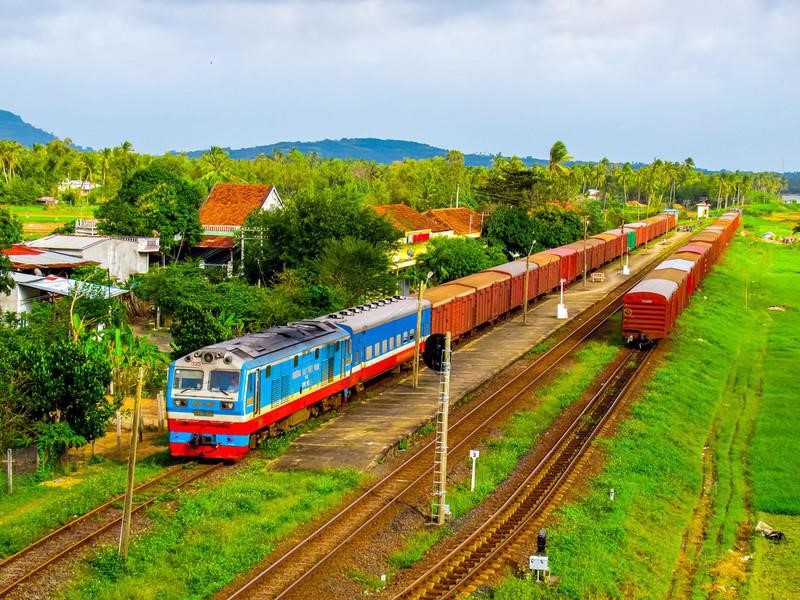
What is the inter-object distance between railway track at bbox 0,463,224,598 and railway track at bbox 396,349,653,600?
7.50 m

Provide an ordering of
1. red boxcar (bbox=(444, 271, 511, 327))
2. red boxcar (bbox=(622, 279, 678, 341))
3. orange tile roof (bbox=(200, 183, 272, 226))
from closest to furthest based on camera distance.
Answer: red boxcar (bbox=(622, 279, 678, 341)), red boxcar (bbox=(444, 271, 511, 327)), orange tile roof (bbox=(200, 183, 272, 226))

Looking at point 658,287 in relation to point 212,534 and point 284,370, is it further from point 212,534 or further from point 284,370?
point 212,534

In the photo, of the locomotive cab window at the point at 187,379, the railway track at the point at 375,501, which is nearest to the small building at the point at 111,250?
the railway track at the point at 375,501

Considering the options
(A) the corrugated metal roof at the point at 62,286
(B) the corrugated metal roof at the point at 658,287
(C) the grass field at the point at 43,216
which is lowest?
(C) the grass field at the point at 43,216

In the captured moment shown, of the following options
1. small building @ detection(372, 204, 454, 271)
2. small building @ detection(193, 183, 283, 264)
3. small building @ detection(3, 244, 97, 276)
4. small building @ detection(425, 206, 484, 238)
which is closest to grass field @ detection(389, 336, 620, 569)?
small building @ detection(372, 204, 454, 271)

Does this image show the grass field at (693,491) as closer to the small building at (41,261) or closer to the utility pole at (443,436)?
the utility pole at (443,436)

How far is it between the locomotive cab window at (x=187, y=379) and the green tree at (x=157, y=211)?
40.4 metres

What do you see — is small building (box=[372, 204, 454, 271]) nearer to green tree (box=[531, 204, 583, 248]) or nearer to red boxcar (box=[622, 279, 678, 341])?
green tree (box=[531, 204, 583, 248])

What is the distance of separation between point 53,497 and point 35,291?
25.2 metres

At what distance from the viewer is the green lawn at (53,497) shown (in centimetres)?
2158

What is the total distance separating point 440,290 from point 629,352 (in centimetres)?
1034

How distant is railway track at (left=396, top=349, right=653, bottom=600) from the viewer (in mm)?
19562

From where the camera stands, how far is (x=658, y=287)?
162 ft

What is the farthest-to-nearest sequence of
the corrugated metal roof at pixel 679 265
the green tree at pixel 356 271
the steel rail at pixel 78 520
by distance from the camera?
the corrugated metal roof at pixel 679 265, the green tree at pixel 356 271, the steel rail at pixel 78 520
